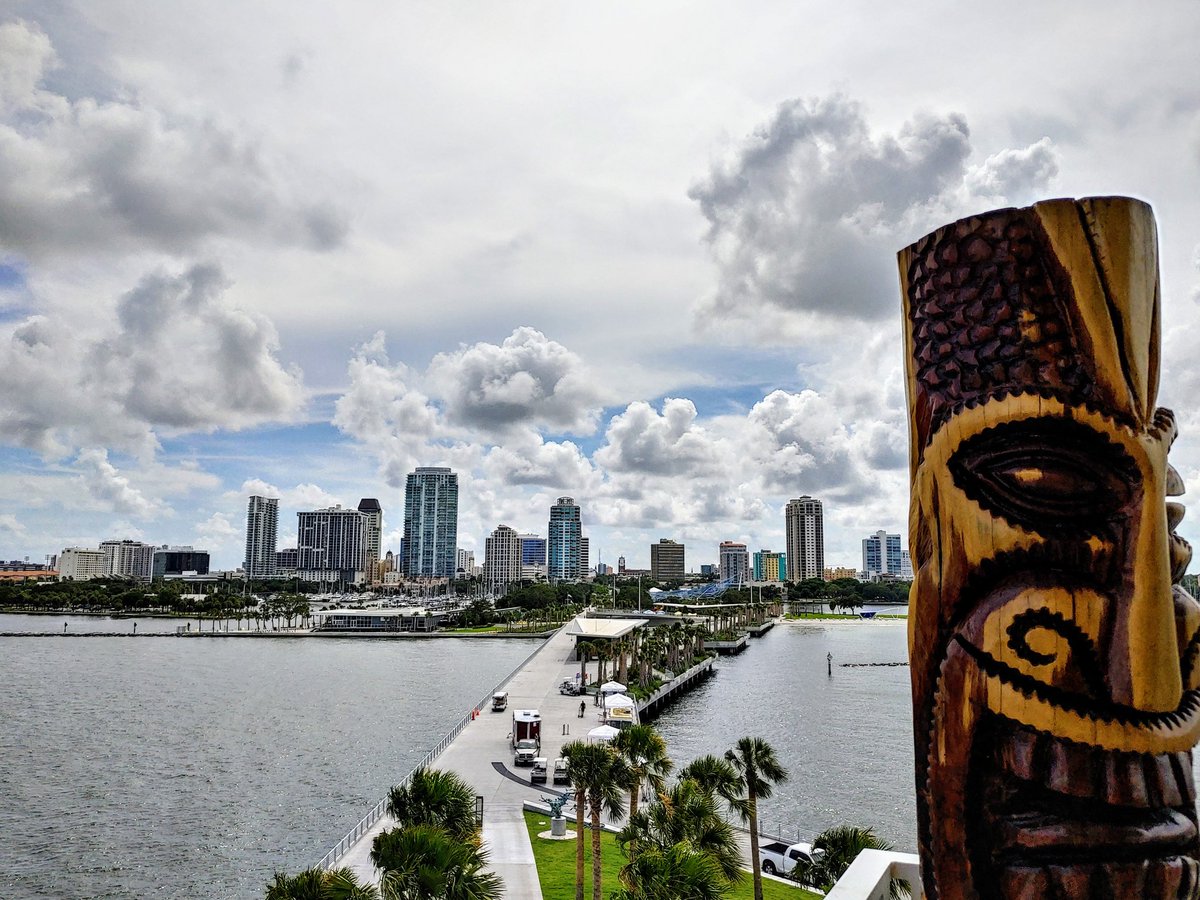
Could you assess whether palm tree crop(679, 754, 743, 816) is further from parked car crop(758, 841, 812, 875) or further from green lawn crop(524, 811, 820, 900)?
parked car crop(758, 841, 812, 875)

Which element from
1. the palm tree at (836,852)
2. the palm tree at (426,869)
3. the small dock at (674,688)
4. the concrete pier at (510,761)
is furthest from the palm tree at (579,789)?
the small dock at (674,688)

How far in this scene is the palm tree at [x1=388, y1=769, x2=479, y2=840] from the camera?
622 inches

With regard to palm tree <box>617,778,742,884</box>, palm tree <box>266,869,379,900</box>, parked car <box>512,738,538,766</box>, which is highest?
palm tree <box>266,869,379,900</box>

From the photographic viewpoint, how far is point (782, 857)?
25.3 metres

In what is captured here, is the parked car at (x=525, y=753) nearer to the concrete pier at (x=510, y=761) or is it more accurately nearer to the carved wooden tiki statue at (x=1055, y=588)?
the concrete pier at (x=510, y=761)

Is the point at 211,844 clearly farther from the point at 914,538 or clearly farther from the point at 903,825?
the point at 914,538

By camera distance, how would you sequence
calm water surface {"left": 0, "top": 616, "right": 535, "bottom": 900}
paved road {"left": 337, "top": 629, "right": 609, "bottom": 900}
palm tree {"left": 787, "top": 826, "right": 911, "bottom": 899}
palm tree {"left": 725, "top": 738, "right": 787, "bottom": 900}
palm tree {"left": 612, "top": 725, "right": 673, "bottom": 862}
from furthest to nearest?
1. calm water surface {"left": 0, "top": 616, "right": 535, "bottom": 900}
2. paved road {"left": 337, "top": 629, "right": 609, "bottom": 900}
3. palm tree {"left": 612, "top": 725, "right": 673, "bottom": 862}
4. palm tree {"left": 725, "top": 738, "right": 787, "bottom": 900}
5. palm tree {"left": 787, "top": 826, "right": 911, "bottom": 899}

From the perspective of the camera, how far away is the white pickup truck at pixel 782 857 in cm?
2475

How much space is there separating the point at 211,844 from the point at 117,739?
2091 cm

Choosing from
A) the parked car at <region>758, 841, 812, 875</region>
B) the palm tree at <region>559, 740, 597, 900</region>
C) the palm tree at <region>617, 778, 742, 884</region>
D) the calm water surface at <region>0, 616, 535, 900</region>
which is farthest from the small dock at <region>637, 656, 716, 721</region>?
the palm tree at <region>617, 778, 742, 884</region>

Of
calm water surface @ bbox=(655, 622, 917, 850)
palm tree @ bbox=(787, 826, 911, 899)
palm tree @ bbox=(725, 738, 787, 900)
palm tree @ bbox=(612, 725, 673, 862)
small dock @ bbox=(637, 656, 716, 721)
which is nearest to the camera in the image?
palm tree @ bbox=(787, 826, 911, 899)

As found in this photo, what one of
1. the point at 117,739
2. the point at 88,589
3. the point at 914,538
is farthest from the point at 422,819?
the point at 88,589

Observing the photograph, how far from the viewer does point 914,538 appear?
6188 millimetres

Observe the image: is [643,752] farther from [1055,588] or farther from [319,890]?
[1055,588]
